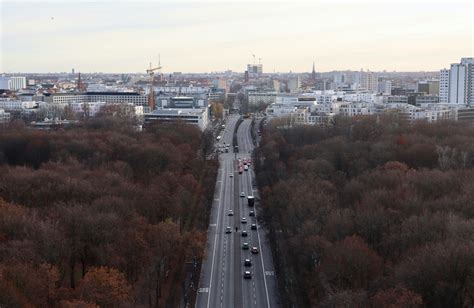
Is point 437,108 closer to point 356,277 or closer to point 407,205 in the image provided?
point 407,205

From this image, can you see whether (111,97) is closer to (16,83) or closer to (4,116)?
(4,116)

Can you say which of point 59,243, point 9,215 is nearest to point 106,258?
point 59,243

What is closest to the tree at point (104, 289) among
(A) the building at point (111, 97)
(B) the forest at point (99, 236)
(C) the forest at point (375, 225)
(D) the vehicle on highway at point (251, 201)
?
(B) the forest at point (99, 236)

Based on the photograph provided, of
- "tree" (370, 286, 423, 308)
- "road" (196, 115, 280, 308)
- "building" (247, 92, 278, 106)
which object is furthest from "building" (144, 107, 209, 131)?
"tree" (370, 286, 423, 308)

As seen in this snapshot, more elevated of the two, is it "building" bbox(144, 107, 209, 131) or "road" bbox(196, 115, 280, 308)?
"building" bbox(144, 107, 209, 131)

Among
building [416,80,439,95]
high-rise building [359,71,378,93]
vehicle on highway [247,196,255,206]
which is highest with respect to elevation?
high-rise building [359,71,378,93]

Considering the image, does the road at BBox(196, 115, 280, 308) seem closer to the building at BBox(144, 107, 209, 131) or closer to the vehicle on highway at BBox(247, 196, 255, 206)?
the vehicle on highway at BBox(247, 196, 255, 206)

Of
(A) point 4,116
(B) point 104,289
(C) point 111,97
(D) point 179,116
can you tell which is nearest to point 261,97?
(C) point 111,97
